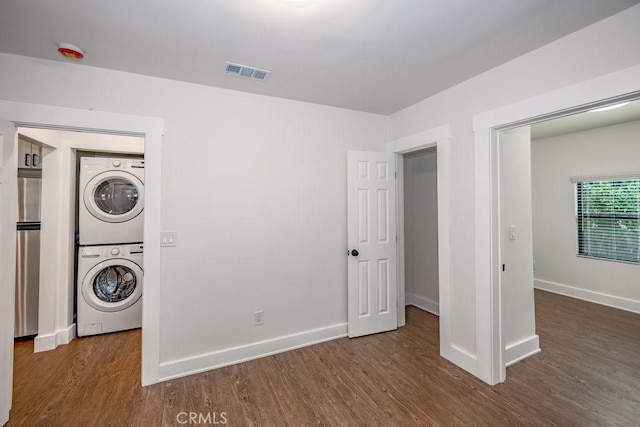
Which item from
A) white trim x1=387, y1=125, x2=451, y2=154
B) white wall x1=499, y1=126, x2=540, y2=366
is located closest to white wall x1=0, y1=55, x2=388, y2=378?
white trim x1=387, y1=125, x2=451, y2=154

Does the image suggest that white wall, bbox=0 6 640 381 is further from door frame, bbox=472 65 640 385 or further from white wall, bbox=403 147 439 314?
white wall, bbox=403 147 439 314

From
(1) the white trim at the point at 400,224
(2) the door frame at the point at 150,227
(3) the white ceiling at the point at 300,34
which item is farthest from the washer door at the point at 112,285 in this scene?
(1) the white trim at the point at 400,224

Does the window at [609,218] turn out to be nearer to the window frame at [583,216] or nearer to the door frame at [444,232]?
the window frame at [583,216]

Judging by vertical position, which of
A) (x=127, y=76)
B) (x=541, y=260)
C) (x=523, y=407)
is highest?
(x=127, y=76)

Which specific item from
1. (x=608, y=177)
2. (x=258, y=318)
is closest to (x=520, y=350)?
(x=258, y=318)

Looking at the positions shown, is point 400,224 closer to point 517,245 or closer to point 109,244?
point 517,245

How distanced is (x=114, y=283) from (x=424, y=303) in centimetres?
402

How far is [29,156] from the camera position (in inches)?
119

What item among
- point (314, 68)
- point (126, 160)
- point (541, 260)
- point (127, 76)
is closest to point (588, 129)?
point (541, 260)

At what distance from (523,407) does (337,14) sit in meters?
2.87

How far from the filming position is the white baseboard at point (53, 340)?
9.04 ft

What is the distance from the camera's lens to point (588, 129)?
4219 mm

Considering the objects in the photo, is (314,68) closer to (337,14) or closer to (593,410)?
(337,14)

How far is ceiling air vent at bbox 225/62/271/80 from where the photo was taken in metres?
2.19
